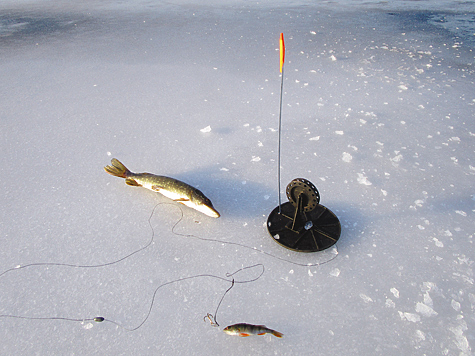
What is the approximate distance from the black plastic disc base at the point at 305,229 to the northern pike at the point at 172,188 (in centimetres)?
40

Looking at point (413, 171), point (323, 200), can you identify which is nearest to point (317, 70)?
point (413, 171)

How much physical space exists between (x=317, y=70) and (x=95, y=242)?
3484mm

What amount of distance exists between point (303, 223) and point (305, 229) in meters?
0.06

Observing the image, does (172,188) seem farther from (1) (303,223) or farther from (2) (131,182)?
(1) (303,223)

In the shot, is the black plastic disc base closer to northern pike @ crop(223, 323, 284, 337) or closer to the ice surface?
the ice surface

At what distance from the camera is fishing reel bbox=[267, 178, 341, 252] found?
1.95 m

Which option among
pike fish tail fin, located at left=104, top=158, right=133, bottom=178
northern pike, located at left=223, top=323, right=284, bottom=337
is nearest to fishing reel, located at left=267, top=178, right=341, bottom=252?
northern pike, located at left=223, top=323, right=284, bottom=337

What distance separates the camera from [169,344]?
1.57 m

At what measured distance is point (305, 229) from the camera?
2.05m

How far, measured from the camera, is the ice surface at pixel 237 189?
5.41 ft

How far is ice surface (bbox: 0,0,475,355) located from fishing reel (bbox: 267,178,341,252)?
65 millimetres

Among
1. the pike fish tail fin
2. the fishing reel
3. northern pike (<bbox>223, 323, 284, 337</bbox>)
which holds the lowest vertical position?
northern pike (<bbox>223, 323, 284, 337</bbox>)

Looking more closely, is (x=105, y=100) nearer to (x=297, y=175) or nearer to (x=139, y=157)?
(x=139, y=157)

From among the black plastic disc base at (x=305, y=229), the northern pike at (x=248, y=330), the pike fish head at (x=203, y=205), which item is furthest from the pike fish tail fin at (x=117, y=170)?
the northern pike at (x=248, y=330)
